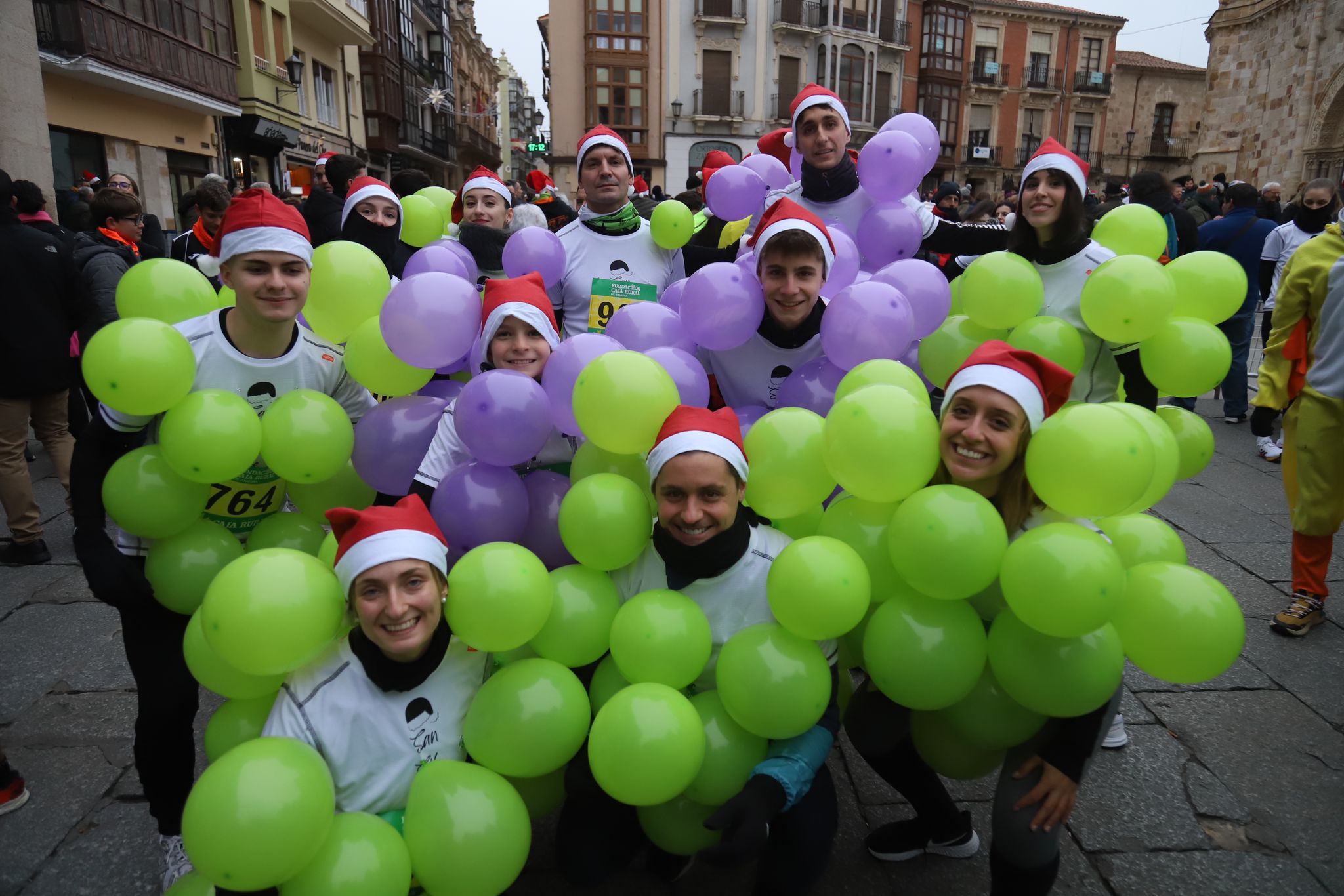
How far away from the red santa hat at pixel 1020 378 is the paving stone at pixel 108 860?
8.98ft

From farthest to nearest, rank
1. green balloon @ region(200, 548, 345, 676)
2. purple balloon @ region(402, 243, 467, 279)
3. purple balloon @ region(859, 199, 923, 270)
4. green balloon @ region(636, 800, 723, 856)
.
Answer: purple balloon @ region(859, 199, 923, 270) < purple balloon @ region(402, 243, 467, 279) < green balloon @ region(636, 800, 723, 856) < green balloon @ region(200, 548, 345, 676)

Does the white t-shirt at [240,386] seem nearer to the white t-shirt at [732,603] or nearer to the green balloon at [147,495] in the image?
the green balloon at [147,495]

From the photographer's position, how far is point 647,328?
2.86 metres

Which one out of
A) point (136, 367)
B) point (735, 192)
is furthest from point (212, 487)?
point (735, 192)

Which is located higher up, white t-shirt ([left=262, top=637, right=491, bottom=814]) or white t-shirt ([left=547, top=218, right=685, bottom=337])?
white t-shirt ([left=547, top=218, right=685, bottom=337])

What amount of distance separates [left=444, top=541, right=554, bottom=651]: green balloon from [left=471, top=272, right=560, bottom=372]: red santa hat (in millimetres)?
957

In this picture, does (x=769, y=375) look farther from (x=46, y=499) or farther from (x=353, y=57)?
(x=353, y=57)

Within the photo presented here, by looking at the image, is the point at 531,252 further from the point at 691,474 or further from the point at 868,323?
the point at 691,474

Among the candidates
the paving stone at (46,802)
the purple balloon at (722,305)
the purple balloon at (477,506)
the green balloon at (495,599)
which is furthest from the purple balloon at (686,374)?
the paving stone at (46,802)

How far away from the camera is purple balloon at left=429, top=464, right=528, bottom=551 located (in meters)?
2.36

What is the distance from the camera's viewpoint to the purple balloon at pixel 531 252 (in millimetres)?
3295

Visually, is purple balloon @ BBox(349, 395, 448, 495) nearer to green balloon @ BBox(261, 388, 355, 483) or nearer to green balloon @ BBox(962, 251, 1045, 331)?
green balloon @ BBox(261, 388, 355, 483)

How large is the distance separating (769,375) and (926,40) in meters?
41.4

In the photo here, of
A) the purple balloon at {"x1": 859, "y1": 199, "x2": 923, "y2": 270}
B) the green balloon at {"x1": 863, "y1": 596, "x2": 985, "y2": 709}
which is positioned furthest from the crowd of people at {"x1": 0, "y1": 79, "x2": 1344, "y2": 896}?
the green balloon at {"x1": 863, "y1": 596, "x2": 985, "y2": 709}
